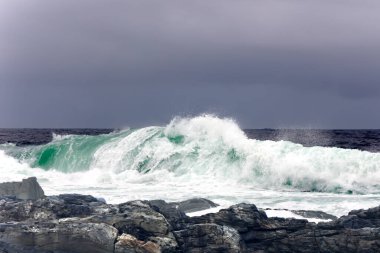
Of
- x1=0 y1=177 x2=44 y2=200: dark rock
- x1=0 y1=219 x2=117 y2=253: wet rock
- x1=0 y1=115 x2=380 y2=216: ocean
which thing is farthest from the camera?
x1=0 y1=115 x2=380 y2=216: ocean

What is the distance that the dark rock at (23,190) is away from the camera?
19.5 m

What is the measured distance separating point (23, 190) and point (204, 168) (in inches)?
713

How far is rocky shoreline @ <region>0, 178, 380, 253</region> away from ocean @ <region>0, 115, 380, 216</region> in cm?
698

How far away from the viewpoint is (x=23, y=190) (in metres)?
19.7

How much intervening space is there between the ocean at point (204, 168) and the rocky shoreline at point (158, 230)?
22.9 ft

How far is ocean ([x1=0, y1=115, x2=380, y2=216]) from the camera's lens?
27.7 metres

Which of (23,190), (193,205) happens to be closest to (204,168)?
(193,205)

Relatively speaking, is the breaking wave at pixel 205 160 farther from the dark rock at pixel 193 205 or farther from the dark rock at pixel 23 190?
the dark rock at pixel 23 190

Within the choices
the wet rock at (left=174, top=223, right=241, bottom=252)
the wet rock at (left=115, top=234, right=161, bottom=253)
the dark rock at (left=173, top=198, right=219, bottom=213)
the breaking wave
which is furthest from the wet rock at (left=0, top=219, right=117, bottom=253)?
the breaking wave

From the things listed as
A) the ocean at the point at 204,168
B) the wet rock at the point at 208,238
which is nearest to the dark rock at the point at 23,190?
the ocean at the point at 204,168

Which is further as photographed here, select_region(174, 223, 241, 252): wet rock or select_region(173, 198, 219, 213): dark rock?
select_region(173, 198, 219, 213): dark rock

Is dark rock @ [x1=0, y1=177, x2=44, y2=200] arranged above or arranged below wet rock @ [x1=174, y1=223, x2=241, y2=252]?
above

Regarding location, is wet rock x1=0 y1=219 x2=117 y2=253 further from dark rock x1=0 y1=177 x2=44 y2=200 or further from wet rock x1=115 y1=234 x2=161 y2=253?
dark rock x1=0 y1=177 x2=44 y2=200

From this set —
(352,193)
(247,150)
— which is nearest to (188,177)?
(247,150)
